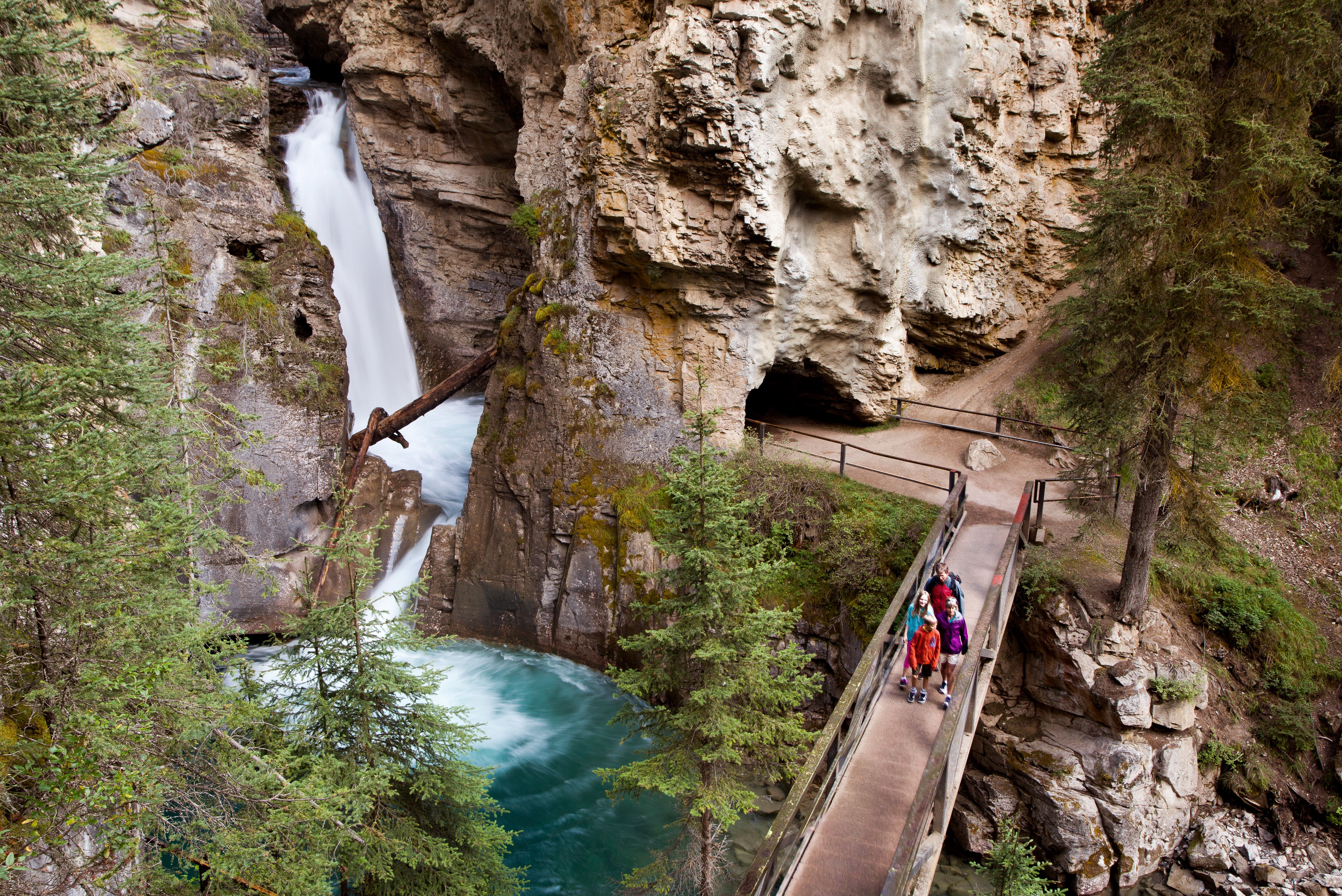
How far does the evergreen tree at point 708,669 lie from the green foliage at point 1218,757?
616cm

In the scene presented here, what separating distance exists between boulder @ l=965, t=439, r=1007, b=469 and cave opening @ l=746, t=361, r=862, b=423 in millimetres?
2844

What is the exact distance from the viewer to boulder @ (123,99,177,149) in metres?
13.9

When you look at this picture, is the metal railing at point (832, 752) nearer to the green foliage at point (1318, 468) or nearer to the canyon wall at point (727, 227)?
the canyon wall at point (727, 227)

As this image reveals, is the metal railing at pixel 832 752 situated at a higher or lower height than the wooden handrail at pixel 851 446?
lower

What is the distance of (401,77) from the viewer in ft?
62.2

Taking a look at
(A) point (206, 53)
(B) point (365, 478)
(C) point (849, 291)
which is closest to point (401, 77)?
(A) point (206, 53)

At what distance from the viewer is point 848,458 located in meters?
15.2

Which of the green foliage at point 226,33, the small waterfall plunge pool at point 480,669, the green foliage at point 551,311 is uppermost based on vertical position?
the green foliage at point 226,33

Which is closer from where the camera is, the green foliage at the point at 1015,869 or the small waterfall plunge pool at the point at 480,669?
the green foliage at the point at 1015,869

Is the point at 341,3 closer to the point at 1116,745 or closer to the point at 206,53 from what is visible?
the point at 206,53

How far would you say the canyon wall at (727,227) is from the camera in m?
12.7

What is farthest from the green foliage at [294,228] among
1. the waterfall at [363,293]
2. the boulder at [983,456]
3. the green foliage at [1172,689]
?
the green foliage at [1172,689]

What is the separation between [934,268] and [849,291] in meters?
2.14

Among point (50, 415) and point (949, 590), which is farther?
point (949, 590)
